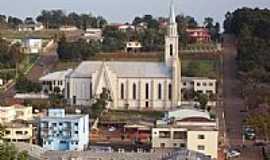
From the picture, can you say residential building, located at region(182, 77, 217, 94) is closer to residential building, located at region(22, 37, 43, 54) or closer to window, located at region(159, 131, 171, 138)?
window, located at region(159, 131, 171, 138)

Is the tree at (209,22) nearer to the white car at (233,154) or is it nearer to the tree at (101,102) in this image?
the tree at (101,102)

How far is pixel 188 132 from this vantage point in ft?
80.9

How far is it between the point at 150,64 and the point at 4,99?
5.88 meters

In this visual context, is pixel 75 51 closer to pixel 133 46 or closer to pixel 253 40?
pixel 133 46

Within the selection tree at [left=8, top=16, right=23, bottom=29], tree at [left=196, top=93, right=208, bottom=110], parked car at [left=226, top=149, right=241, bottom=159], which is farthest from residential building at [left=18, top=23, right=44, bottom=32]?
parked car at [left=226, top=149, right=241, bottom=159]

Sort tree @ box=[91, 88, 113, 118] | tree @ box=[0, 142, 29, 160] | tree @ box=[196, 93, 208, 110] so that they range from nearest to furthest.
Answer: tree @ box=[0, 142, 29, 160] → tree @ box=[91, 88, 113, 118] → tree @ box=[196, 93, 208, 110]

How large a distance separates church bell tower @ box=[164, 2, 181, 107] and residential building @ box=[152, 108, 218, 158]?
16.0ft

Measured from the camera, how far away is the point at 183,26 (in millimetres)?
52781

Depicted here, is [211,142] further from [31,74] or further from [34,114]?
[31,74]

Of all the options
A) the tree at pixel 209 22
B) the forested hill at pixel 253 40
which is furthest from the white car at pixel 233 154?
the tree at pixel 209 22

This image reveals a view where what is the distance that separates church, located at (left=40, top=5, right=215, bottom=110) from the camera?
3309cm

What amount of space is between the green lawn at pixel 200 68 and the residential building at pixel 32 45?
33.3ft

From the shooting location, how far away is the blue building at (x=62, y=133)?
25.7m

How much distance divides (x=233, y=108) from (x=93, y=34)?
867 inches
